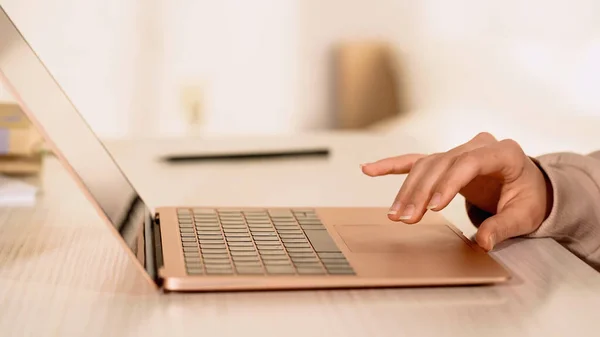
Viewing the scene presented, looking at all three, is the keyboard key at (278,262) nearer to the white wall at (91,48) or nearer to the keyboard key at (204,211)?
the keyboard key at (204,211)

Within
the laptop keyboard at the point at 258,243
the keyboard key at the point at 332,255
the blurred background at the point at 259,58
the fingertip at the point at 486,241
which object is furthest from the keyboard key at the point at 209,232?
the blurred background at the point at 259,58

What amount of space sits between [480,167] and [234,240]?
22 cm

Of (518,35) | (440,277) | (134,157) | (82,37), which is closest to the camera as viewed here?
(440,277)

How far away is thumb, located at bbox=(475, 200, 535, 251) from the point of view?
2.22 feet

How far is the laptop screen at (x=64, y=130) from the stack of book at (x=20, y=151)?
1.18 feet

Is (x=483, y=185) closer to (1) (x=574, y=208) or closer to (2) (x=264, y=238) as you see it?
(1) (x=574, y=208)

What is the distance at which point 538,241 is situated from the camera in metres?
0.73

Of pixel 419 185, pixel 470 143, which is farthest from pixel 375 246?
pixel 470 143

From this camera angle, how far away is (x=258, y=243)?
0.65 meters

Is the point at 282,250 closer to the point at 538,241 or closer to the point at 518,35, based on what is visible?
the point at 538,241

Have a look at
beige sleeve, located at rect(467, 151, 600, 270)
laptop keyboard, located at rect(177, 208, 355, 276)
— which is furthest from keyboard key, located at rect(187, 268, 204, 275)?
beige sleeve, located at rect(467, 151, 600, 270)

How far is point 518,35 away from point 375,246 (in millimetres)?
1764

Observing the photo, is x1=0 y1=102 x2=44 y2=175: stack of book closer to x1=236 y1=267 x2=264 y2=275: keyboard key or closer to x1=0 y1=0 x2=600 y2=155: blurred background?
x1=236 y1=267 x2=264 y2=275: keyboard key

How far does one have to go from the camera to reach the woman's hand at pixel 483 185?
2.16 ft
